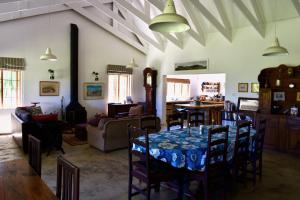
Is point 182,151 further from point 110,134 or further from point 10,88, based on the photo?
point 10,88

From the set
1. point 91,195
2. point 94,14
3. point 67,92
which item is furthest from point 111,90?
point 91,195

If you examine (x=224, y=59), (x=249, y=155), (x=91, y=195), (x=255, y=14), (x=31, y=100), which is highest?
(x=255, y=14)

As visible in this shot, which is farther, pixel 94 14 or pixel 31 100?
pixel 94 14

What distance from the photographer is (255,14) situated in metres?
6.43

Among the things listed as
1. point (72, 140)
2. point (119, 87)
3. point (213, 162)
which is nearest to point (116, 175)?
point (213, 162)

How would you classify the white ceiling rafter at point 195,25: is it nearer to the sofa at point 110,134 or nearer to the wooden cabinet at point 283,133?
the wooden cabinet at point 283,133

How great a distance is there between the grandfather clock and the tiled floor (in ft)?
13.9

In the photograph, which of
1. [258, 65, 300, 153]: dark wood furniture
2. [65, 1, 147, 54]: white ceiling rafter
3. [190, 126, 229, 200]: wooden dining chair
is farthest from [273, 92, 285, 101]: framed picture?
[65, 1, 147, 54]: white ceiling rafter

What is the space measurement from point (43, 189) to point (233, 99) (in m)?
6.70

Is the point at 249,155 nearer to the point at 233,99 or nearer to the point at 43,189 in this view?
the point at 43,189

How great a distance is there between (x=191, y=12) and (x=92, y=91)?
15.1ft

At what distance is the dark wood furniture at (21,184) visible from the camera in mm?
1637

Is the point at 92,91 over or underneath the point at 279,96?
over

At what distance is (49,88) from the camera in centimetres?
814
